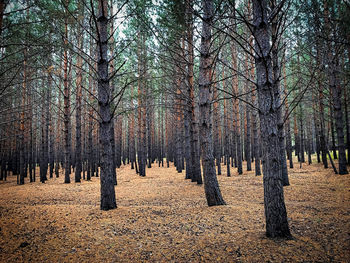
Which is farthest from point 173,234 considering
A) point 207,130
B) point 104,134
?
point 104,134

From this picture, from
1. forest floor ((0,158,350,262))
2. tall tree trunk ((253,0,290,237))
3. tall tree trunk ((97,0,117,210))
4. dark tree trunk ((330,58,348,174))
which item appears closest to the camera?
forest floor ((0,158,350,262))

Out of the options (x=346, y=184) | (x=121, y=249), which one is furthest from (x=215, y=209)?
(x=346, y=184)

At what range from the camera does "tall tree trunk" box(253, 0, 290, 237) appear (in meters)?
2.95

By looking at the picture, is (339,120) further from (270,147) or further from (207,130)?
(270,147)

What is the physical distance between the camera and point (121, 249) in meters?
3.09

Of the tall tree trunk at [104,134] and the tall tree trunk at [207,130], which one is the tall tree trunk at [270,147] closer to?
the tall tree trunk at [207,130]

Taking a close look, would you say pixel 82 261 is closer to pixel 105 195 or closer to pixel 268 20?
pixel 105 195

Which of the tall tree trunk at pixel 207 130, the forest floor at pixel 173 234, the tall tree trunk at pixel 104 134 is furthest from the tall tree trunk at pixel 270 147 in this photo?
the tall tree trunk at pixel 104 134

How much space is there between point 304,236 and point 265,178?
1143 mm

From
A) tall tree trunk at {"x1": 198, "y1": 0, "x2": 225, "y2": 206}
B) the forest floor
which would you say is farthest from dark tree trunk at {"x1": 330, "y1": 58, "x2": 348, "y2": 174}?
tall tree trunk at {"x1": 198, "y1": 0, "x2": 225, "y2": 206}

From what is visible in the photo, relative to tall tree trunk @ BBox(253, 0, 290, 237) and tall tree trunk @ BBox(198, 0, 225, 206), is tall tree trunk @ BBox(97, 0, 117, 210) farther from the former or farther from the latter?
tall tree trunk @ BBox(253, 0, 290, 237)

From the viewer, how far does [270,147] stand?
2.98 m

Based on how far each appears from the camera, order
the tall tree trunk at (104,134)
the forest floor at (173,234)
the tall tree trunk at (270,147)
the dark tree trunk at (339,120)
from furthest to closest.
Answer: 1. the dark tree trunk at (339,120)
2. the tall tree trunk at (104,134)
3. the tall tree trunk at (270,147)
4. the forest floor at (173,234)

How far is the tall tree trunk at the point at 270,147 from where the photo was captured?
295 cm
